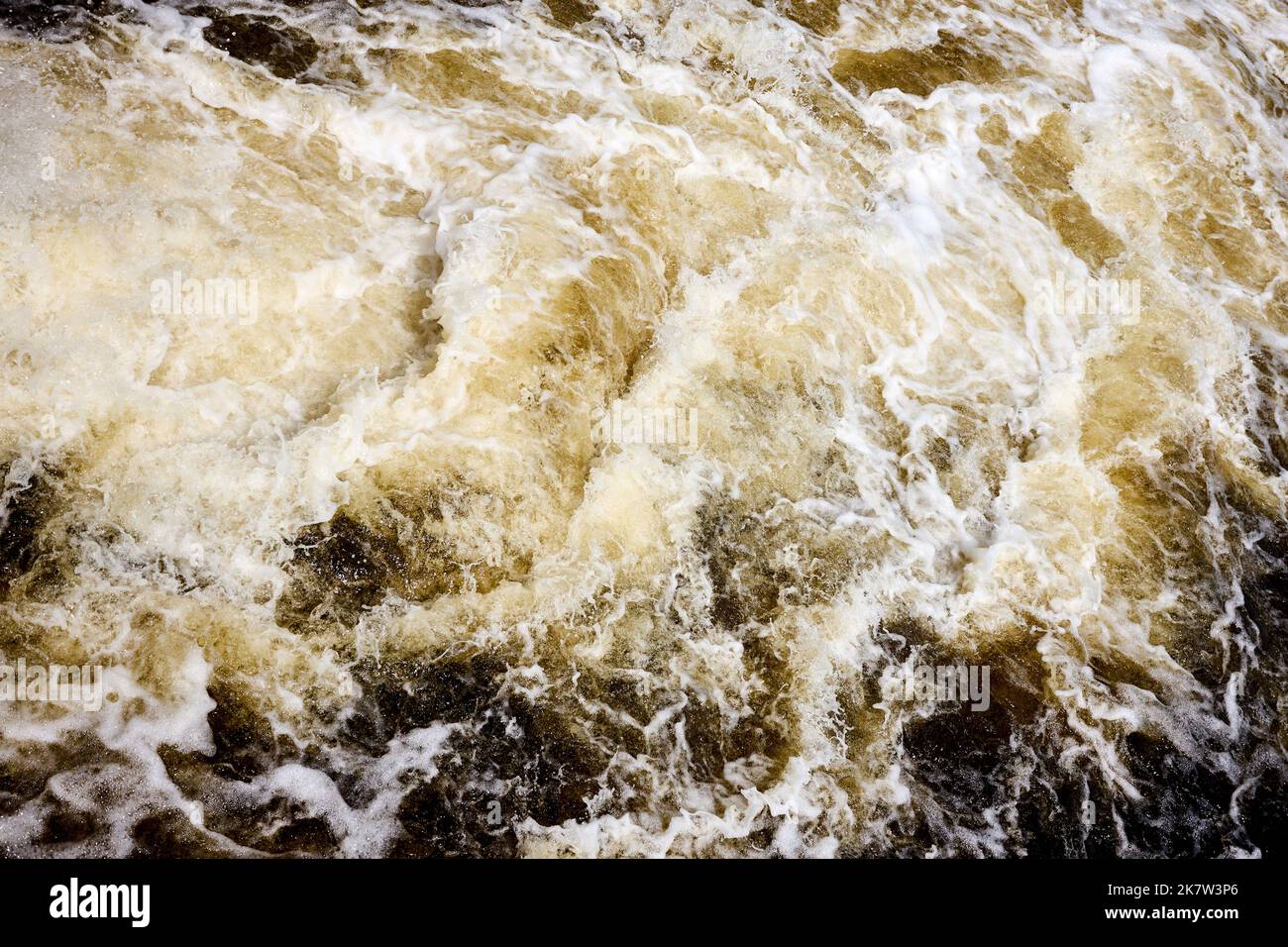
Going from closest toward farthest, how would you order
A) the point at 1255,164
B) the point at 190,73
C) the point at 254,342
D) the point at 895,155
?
1. the point at 254,342
2. the point at 190,73
3. the point at 895,155
4. the point at 1255,164

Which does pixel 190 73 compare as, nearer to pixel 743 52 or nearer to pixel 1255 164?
pixel 743 52

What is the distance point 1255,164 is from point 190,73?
35.3ft

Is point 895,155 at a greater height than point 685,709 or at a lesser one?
greater

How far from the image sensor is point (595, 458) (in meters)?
5.64

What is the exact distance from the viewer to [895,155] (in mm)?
7695

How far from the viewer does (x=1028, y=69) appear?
878cm

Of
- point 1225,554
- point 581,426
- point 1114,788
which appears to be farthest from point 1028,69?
point 1114,788

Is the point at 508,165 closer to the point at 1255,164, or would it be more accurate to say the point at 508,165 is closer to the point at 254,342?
the point at 254,342

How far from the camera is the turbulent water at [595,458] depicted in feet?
15.3

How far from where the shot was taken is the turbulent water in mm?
4660
